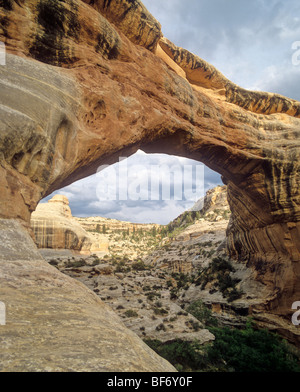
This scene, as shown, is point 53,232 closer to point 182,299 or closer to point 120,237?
point 182,299

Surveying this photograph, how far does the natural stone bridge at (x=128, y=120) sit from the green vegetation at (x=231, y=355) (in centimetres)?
326

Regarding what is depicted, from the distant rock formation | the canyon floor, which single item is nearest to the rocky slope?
the canyon floor

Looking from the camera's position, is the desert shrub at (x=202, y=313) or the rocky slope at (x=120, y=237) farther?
the rocky slope at (x=120, y=237)

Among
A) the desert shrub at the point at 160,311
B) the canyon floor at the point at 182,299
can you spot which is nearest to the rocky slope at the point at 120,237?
the canyon floor at the point at 182,299

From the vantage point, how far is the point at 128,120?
29.7 ft

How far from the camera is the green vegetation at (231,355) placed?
798 centimetres

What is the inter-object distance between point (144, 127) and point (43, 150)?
5.14 meters

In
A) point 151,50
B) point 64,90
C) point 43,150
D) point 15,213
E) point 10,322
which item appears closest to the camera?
point 10,322

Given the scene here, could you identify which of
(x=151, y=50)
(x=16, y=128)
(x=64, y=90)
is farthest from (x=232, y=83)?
(x=16, y=128)

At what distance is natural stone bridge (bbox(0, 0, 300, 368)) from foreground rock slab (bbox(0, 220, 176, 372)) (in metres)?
0.13

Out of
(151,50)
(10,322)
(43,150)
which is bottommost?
(10,322)

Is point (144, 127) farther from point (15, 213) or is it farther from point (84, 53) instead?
point (15, 213)

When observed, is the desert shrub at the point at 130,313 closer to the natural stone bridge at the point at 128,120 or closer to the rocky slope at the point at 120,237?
the natural stone bridge at the point at 128,120

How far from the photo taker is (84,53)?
8.20m
